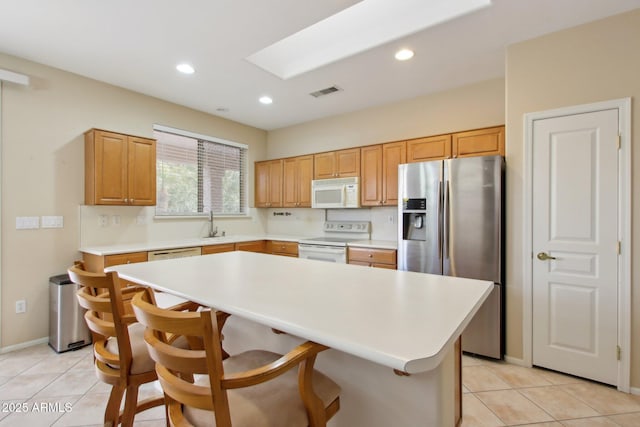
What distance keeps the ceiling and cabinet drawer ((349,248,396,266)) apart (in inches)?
75.1

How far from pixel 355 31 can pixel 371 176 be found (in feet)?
5.65

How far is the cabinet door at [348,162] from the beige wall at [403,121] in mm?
315

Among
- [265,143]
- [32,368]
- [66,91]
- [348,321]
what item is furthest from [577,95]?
[32,368]

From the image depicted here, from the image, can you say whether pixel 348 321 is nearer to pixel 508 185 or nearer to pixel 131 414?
pixel 131 414

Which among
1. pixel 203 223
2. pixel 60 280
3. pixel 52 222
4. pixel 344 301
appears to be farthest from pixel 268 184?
pixel 344 301

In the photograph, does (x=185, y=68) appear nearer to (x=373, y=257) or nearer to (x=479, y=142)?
(x=373, y=257)

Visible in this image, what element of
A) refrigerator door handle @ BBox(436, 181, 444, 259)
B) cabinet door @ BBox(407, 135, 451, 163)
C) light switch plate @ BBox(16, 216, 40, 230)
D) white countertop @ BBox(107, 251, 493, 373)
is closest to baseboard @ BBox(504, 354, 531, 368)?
refrigerator door handle @ BBox(436, 181, 444, 259)

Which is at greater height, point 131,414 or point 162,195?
point 162,195

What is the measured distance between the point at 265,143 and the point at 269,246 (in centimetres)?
198

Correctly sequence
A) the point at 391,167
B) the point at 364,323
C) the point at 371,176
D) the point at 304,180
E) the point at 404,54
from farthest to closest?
the point at 304,180, the point at 371,176, the point at 391,167, the point at 404,54, the point at 364,323

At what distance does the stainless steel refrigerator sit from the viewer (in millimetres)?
2617

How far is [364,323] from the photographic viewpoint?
95 cm

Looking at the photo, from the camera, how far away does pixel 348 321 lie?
Answer: 0.96m

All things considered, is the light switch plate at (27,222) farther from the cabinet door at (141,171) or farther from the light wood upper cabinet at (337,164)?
the light wood upper cabinet at (337,164)
